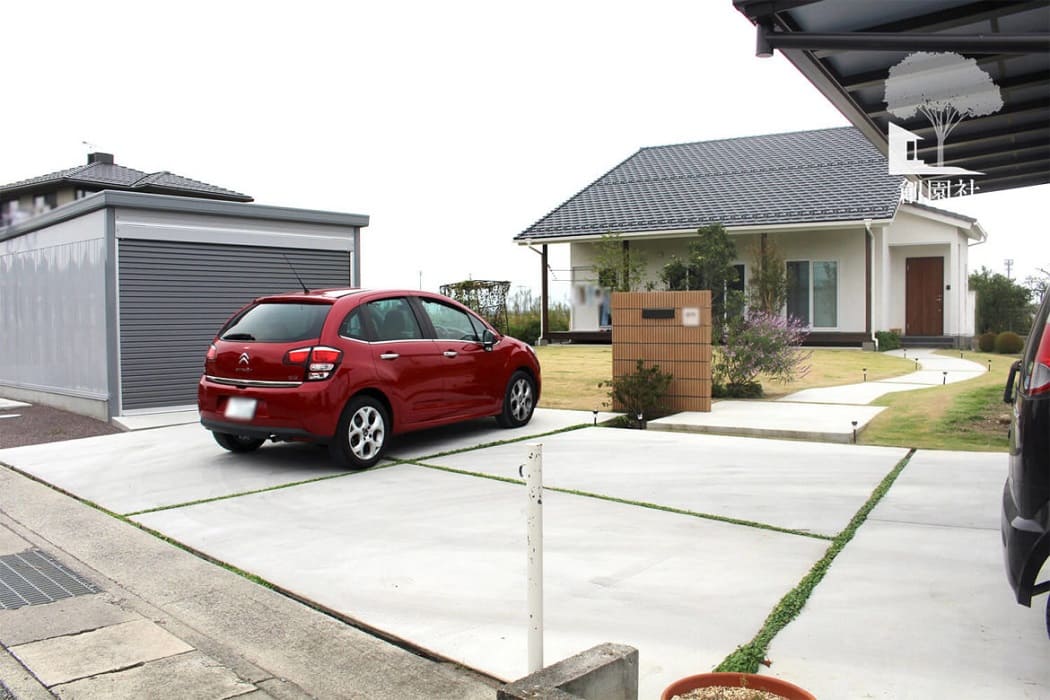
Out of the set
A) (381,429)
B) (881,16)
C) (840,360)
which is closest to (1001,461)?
(881,16)

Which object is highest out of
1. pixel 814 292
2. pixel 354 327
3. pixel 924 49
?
pixel 924 49

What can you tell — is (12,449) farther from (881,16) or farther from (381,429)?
(881,16)

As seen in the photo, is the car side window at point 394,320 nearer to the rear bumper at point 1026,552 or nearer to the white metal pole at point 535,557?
the white metal pole at point 535,557

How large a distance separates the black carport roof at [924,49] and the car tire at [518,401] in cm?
423

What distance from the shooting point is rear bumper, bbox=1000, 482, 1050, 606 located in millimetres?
2896

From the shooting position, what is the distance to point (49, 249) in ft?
40.9

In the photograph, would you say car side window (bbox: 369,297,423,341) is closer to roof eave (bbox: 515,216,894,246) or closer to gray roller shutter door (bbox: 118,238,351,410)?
gray roller shutter door (bbox: 118,238,351,410)

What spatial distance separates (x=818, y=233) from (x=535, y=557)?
20.6m

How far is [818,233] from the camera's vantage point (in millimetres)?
21938

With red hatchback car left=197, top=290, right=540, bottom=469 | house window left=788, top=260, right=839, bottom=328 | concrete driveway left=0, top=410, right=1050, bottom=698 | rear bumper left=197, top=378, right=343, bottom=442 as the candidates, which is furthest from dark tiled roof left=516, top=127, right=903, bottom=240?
rear bumper left=197, top=378, right=343, bottom=442

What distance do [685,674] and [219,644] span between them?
201cm

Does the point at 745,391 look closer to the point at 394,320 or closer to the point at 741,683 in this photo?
Answer: the point at 394,320

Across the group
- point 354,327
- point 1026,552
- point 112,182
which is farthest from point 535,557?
point 112,182

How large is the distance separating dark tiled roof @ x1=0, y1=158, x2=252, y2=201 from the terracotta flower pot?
119 ft
